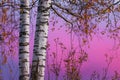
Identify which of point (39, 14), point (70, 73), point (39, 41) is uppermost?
point (39, 14)

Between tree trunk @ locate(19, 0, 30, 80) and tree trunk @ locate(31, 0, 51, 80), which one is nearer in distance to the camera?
tree trunk @ locate(31, 0, 51, 80)

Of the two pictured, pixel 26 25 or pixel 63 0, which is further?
pixel 63 0

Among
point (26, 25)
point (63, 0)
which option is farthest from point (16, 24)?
point (26, 25)

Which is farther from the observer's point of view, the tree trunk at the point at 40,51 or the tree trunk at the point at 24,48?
the tree trunk at the point at 24,48

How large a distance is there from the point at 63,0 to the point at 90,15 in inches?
51.9

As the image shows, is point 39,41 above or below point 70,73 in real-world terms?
above

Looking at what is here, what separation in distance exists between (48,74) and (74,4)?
10.2 ft

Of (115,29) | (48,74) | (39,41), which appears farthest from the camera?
(115,29)

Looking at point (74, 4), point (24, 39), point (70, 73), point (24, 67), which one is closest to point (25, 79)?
point (24, 67)

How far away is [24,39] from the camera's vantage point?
9531 millimetres

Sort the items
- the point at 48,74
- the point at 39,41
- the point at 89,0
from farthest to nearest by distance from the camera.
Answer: the point at 89,0
the point at 48,74
the point at 39,41

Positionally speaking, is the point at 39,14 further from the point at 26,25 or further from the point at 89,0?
the point at 89,0

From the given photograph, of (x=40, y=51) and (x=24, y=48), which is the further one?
(x=24, y=48)

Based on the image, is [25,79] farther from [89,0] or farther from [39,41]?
[89,0]
